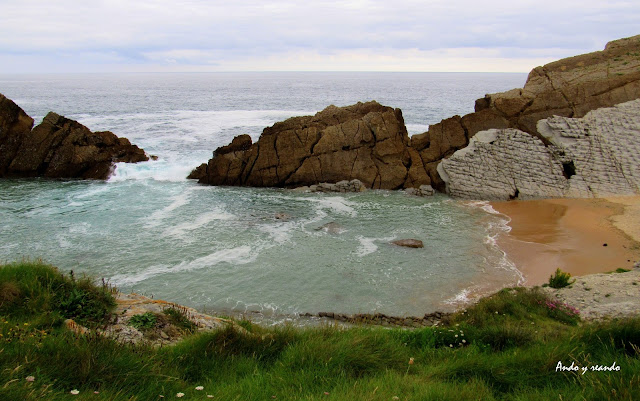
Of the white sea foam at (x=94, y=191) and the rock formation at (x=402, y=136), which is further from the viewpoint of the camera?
the rock formation at (x=402, y=136)

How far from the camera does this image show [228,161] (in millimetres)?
31062

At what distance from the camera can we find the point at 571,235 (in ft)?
68.2

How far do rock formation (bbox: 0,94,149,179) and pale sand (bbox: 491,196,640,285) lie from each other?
29.3 m

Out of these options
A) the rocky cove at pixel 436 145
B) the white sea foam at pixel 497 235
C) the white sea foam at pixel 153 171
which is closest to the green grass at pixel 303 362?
the white sea foam at pixel 497 235

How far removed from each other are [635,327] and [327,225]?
664 inches

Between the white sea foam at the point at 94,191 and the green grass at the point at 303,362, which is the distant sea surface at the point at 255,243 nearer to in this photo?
the white sea foam at the point at 94,191

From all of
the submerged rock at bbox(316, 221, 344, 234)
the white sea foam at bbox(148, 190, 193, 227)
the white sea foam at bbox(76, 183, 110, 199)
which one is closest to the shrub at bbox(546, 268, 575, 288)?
the submerged rock at bbox(316, 221, 344, 234)

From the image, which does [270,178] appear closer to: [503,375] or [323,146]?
[323,146]

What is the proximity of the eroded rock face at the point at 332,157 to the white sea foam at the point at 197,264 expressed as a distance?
11.7 meters

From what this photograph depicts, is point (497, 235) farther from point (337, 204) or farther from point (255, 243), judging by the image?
point (255, 243)

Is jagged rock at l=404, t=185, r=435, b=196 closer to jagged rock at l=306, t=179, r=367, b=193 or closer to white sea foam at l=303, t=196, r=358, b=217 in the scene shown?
jagged rock at l=306, t=179, r=367, b=193

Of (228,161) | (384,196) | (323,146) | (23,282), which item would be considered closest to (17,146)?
(228,161)

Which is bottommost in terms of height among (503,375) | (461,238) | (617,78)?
(461,238)

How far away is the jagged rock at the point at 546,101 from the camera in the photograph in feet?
95.4
